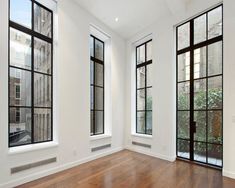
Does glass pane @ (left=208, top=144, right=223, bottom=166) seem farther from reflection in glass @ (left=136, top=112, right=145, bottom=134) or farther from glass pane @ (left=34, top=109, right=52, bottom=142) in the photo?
glass pane @ (left=34, top=109, right=52, bottom=142)

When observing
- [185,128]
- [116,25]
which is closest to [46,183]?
[185,128]

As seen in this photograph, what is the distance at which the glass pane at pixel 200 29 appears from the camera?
3953mm

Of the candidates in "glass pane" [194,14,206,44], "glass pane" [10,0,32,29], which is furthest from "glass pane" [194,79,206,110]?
"glass pane" [10,0,32,29]

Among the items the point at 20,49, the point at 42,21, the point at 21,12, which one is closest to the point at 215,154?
the point at 20,49

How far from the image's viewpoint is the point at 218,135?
3643 millimetres

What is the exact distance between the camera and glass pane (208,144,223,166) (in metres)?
3.62

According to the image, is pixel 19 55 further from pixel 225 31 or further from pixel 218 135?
pixel 218 135

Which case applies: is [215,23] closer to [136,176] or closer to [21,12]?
[136,176]

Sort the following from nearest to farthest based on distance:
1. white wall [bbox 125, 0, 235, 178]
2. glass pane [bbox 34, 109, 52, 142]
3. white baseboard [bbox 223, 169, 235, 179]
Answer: white baseboard [bbox 223, 169, 235, 179] → white wall [bbox 125, 0, 235, 178] → glass pane [bbox 34, 109, 52, 142]

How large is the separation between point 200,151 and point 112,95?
276 cm

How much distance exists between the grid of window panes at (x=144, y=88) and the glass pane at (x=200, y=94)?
136 centimetres

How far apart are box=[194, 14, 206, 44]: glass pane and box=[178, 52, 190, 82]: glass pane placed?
0.41 metres

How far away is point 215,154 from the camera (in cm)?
369

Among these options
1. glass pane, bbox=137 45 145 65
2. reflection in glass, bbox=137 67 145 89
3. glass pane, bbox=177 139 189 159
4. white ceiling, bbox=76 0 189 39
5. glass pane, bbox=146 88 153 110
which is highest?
white ceiling, bbox=76 0 189 39
